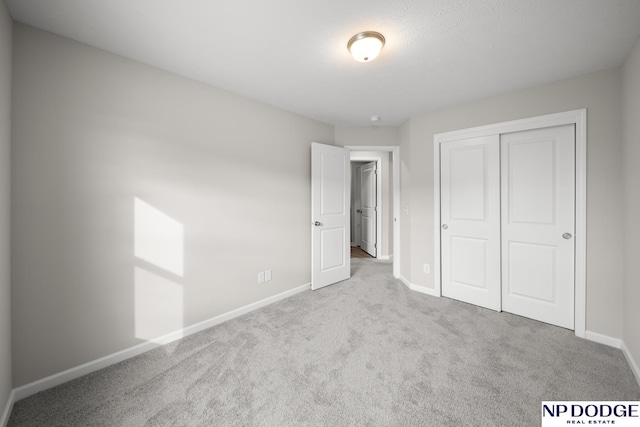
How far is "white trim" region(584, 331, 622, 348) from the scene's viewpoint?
221cm

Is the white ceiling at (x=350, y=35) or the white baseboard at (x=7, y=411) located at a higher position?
the white ceiling at (x=350, y=35)

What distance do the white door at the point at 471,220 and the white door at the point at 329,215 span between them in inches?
53.1

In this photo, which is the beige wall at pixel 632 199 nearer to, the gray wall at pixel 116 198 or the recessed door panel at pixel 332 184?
the recessed door panel at pixel 332 184

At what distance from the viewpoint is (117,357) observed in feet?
6.62

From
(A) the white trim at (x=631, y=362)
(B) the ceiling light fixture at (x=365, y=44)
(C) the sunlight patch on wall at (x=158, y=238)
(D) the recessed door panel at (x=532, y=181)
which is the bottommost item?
(A) the white trim at (x=631, y=362)

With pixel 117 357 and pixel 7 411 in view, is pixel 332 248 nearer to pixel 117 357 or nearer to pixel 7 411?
pixel 117 357

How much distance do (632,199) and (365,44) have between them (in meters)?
2.30

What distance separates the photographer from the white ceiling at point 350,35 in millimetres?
1547

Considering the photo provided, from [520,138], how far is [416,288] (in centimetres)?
212

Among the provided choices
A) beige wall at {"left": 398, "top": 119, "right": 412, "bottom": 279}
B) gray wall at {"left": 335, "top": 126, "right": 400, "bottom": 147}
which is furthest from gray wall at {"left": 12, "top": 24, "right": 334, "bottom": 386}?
beige wall at {"left": 398, "top": 119, "right": 412, "bottom": 279}

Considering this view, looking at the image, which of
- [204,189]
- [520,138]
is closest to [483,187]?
[520,138]

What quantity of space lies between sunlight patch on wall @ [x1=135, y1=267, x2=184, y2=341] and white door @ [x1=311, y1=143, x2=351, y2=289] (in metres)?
1.71

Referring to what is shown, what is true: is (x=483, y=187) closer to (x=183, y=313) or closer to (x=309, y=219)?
(x=309, y=219)

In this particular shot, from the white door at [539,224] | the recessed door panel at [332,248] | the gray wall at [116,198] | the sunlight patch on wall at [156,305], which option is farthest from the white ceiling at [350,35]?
the recessed door panel at [332,248]
